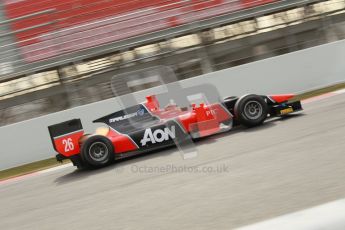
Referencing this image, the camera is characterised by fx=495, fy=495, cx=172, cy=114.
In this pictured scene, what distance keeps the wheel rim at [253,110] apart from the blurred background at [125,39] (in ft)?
13.3

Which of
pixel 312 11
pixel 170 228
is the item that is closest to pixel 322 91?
pixel 312 11

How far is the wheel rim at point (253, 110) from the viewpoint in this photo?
7.48m

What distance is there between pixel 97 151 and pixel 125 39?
5600 millimetres

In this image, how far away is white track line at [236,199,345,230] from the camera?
7.55ft

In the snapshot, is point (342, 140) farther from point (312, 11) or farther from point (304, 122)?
point (312, 11)

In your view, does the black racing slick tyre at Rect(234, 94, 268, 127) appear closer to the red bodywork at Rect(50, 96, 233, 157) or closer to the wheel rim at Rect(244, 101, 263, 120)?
the wheel rim at Rect(244, 101, 263, 120)

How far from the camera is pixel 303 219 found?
7.67 ft

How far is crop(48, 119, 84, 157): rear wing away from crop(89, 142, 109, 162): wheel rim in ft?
0.76

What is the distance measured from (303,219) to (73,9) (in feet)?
35.2

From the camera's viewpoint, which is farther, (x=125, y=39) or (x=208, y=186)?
(x=125, y=39)

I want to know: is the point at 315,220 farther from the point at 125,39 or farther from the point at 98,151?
the point at 125,39

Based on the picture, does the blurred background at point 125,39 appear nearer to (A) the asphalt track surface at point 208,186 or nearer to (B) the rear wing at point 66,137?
(B) the rear wing at point 66,137

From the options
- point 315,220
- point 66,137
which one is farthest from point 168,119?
point 315,220

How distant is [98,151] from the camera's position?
7.16 m
